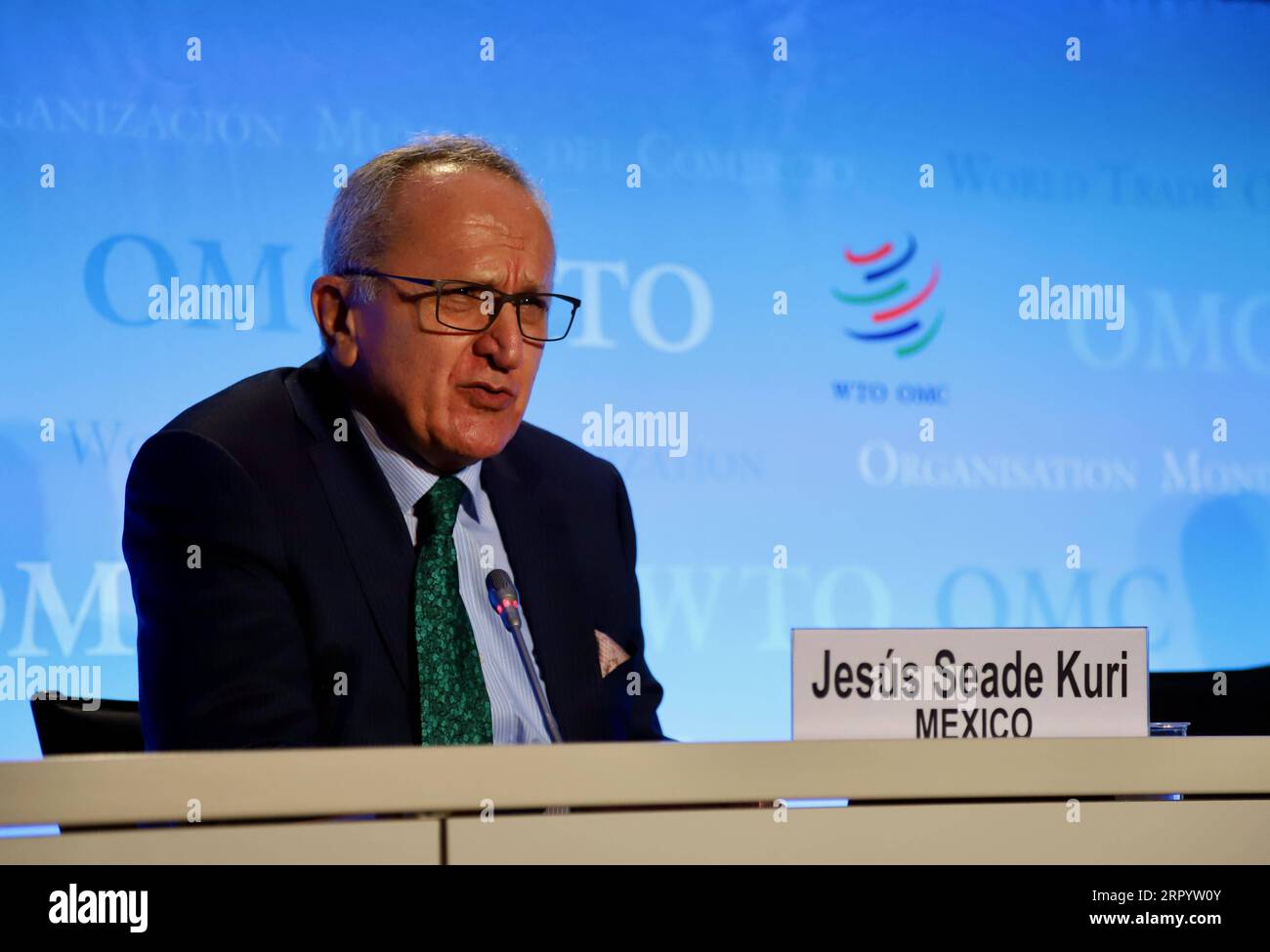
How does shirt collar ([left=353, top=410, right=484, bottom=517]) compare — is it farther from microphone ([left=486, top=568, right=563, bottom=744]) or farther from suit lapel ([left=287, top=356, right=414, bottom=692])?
microphone ([left=486, top=568, right=563, bottom=744])

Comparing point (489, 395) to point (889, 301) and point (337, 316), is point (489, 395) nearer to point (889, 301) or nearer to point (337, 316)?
point (337, 316)

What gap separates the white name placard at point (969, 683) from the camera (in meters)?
1.14

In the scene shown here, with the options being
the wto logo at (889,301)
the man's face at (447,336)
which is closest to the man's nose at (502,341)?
the man's face at (447,336)

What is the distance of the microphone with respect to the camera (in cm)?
163

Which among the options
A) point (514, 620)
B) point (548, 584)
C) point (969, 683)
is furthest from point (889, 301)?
point (969, 683)

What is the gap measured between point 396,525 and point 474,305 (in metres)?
0.31

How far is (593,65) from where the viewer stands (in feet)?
12.2

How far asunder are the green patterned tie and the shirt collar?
0.08 meters

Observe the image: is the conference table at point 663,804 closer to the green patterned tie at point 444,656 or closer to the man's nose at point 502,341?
the green patterned tie at point 444,656

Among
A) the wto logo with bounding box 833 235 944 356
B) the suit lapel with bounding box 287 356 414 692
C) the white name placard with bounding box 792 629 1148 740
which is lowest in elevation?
the white name placard with bounding box 792 629 1148 740

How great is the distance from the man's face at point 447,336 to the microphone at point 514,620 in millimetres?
174

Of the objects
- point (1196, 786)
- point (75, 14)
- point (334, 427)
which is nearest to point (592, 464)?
point (334, 427)

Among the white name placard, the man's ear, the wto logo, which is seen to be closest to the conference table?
the white name placard
